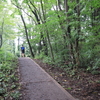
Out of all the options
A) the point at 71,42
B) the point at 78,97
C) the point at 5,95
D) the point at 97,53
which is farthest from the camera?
the point at 71,42

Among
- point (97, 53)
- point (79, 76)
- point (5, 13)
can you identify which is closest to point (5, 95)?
point (79, 76)

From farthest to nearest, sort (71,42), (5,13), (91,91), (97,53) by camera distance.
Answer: (5,13) < (71,42) < (97,53) < (91,91)

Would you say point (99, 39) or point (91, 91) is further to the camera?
point (99, 39)

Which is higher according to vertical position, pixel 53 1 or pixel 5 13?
pixel 5 13

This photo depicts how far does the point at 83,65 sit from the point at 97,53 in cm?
186

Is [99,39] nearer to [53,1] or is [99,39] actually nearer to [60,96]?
[60,96]

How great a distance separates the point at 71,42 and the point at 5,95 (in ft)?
16.7

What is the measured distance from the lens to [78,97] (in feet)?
11.3

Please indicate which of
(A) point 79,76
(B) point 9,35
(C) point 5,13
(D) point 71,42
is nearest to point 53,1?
(D) point 71,42

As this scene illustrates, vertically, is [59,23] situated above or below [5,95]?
above

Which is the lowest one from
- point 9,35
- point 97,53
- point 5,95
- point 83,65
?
point 5,95

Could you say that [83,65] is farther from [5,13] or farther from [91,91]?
[5,13]

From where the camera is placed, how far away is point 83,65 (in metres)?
7.05

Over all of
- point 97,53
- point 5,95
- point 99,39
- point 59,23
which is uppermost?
point 59,23
